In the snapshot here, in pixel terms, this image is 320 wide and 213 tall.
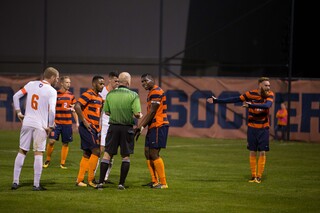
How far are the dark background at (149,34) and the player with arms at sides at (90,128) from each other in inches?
754

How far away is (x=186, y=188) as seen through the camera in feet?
51.4

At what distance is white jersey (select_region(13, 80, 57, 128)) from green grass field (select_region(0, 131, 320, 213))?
1404 millimetres

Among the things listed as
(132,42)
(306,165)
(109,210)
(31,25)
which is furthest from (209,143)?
(109,210)

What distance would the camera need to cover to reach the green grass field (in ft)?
43.4

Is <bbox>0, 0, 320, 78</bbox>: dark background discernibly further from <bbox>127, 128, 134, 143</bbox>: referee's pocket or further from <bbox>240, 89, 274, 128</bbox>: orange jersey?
<bbox>127, 128, 134, 143</bbox>: referee's pocket

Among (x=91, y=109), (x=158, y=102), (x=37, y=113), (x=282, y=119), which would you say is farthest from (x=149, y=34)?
A: (x=37, y=113)

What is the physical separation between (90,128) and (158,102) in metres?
1.55

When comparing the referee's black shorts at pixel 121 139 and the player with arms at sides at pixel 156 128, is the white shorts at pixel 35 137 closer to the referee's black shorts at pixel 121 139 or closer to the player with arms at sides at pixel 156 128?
the referee's black shorts at pixel 121 139

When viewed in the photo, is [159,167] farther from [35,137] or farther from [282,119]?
[282,119]

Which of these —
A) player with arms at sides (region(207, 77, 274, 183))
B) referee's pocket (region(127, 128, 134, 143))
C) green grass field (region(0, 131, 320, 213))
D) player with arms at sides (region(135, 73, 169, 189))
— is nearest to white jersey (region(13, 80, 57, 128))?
green grass field (region(0, 131, 320, 213))

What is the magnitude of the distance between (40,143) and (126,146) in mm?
1700

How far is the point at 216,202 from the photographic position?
45.4 ft

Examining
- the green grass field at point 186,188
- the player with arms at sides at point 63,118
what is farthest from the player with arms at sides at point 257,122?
the player with arms at sides at point 63,118

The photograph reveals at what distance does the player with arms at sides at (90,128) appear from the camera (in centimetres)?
1545
